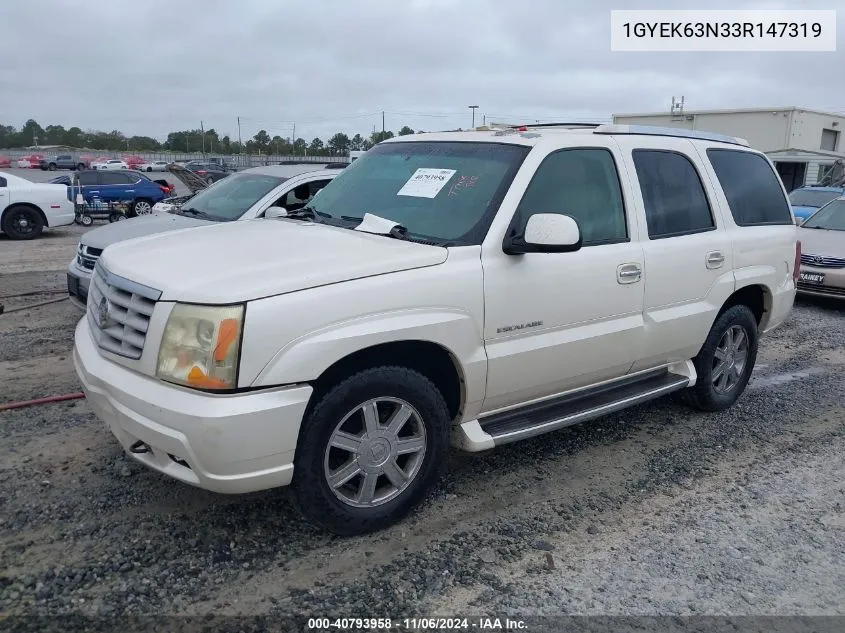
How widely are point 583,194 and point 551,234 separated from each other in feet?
2.51

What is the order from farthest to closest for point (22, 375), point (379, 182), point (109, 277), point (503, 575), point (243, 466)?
point (22, 375), point (379, 182), point (109, 277), point (503, 575), point (243, 466)

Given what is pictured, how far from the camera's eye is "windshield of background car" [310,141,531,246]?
12.1 ft

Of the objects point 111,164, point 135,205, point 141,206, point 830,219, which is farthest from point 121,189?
point 111,164

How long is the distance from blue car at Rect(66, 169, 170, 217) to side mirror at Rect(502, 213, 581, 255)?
A: 17.3m

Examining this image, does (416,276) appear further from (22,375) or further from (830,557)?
(22,375)

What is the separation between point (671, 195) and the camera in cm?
458

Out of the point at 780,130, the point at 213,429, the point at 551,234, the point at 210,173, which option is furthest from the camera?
the point at 780,130

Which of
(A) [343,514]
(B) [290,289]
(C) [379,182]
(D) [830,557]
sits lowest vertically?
(D) [830,557]

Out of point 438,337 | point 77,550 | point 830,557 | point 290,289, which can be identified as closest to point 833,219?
point 830,557

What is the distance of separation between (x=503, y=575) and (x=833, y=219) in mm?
9741

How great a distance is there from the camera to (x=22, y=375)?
5602mm

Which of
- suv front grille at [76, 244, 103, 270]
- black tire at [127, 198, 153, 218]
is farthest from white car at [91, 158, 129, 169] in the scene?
suv front grille at [76, 244, 103, 270]

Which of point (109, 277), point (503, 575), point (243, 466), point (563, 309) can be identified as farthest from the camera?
point (563, 309)

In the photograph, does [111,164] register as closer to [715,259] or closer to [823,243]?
[823,243]
